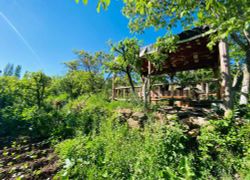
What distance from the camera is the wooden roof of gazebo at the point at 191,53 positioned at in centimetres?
546

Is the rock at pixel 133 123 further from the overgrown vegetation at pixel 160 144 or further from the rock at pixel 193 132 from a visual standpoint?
the rock at pixel 193 132

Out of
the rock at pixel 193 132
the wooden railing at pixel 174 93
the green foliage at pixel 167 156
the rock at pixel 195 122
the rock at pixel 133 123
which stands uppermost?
the wooden railing at pixel 174 93

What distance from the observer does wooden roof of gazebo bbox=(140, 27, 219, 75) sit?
5.46 meters

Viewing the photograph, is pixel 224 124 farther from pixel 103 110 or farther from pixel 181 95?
pixel 181 95

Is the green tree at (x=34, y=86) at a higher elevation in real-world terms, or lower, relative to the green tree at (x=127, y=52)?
lower

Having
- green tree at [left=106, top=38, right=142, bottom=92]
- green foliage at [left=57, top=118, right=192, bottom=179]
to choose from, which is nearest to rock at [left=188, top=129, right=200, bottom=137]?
green foliage at [left=57, top=118, right=192, bottom=179]

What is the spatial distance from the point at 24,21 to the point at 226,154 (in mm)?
11488

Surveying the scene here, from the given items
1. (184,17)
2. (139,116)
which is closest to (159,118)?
(139,116)

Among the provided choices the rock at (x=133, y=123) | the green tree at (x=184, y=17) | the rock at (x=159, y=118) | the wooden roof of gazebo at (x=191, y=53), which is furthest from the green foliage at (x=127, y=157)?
the wooden roof of gazebo at (x=191, y=53)

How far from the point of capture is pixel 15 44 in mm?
15008

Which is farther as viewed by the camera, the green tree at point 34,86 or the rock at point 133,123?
the green tree at point 34,86

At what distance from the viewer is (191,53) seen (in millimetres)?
7277

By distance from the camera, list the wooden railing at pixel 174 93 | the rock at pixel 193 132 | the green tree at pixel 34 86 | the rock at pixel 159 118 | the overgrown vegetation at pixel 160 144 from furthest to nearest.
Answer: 1. the green tree at pixel 34 86
2. the wooden railing at pixel 174 93
3. the rock at pixel 159 118
4. the rock at pixel 193 132
5. the overgrown vegetation at pixel 160 144

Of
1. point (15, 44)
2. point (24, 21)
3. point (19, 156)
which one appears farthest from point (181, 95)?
point (15, 44)
